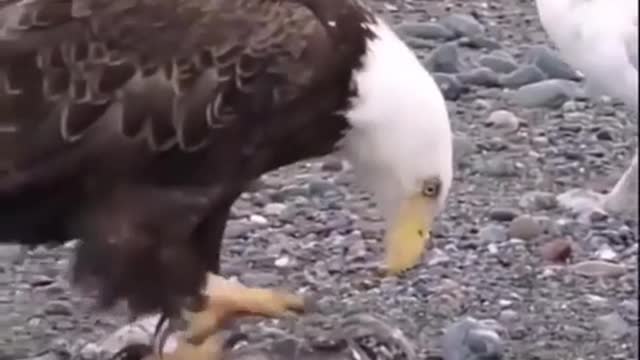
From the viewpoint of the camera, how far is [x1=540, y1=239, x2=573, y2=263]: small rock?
6.32m

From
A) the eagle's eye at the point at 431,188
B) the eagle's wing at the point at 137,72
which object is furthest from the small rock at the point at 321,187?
→ the eagle's wing at the point at 137,72

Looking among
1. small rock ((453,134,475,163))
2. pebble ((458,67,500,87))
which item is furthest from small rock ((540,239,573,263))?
pebble ((458,67,500,87))

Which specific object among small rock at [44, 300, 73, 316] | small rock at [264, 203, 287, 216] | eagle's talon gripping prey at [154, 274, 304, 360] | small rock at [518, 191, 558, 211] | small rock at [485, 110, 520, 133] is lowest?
small rock at [485, 110, 520, 133]

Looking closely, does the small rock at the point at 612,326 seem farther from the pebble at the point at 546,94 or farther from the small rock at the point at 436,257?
the pebble at the point at 546,94

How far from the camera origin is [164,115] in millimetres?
5316

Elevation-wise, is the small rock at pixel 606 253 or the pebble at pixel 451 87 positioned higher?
the small rock at pixel 606 253

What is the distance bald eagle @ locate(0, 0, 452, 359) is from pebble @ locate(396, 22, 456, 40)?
3.11m

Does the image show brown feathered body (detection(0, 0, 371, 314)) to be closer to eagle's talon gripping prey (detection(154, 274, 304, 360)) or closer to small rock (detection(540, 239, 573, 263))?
eagle's talon gripping prey (detection(154, 274, 304, 360))

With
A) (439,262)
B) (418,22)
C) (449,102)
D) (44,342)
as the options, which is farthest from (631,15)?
(418,22)

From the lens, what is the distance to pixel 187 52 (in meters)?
5.34

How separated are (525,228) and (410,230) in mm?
1043

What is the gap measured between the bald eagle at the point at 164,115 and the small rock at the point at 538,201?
1.35 metres

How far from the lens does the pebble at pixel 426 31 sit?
28.0ft

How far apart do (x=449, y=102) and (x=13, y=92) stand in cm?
270
